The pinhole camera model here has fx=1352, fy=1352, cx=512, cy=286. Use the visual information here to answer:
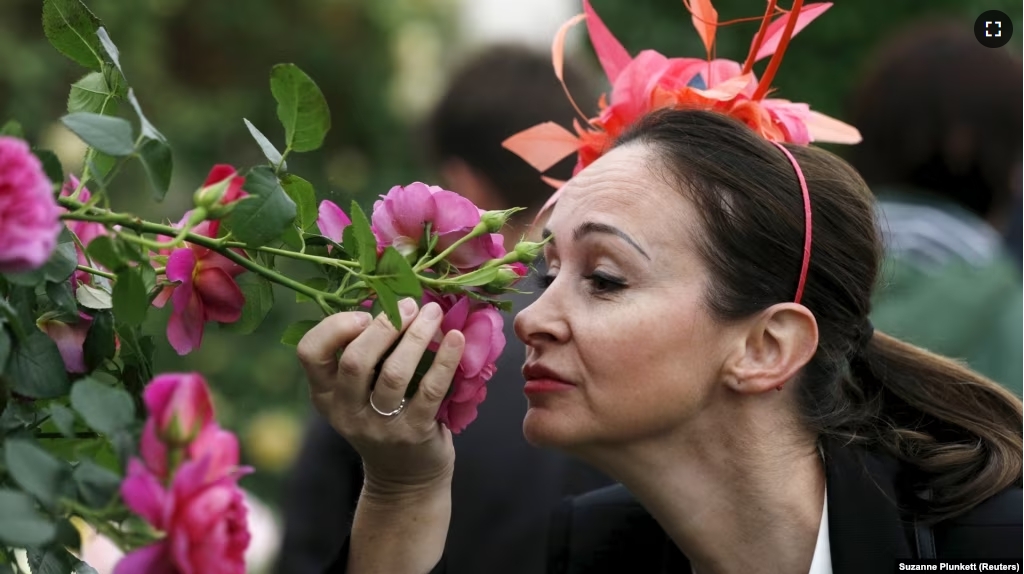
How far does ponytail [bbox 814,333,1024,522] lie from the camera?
6.34 feet

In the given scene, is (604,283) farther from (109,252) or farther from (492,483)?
(492,483)

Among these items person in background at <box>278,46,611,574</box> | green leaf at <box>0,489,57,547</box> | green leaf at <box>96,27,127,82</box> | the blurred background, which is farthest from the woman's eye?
the blurred background

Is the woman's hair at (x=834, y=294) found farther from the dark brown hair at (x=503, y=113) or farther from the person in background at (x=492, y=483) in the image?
the dark brown hair at (x=503, y=113)

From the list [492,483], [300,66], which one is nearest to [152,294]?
[492,483]

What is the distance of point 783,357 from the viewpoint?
185 centimetres

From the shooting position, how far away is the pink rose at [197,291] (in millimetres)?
1354

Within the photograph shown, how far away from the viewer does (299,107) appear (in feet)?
4.40

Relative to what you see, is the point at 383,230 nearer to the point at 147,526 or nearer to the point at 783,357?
the point at 147,526

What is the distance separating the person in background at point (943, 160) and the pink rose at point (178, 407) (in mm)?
2282

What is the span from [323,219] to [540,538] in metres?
1.32

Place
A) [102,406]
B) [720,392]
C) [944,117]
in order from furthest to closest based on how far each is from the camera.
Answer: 1. [944,117]
2. [720,392]
3. [102,406]

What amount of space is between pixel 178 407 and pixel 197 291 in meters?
0.35

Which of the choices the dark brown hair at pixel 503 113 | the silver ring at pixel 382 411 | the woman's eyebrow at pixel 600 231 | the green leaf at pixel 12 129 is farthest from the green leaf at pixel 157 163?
the dark brown hair at pixel 503 113

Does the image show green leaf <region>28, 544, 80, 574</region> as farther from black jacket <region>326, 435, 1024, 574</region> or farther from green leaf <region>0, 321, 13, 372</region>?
black jacket <region>326, 435, 1024, 574</region>
